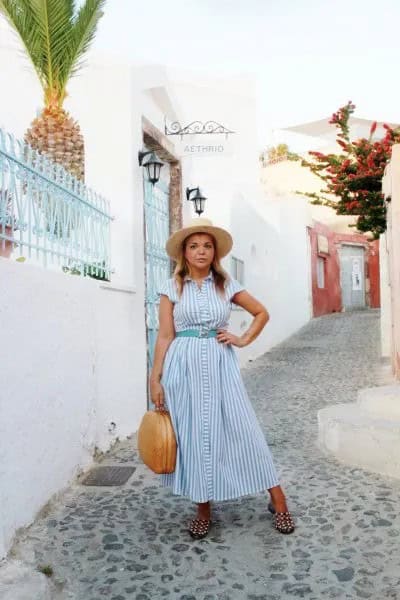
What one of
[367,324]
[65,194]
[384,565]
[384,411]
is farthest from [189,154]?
[367,324]

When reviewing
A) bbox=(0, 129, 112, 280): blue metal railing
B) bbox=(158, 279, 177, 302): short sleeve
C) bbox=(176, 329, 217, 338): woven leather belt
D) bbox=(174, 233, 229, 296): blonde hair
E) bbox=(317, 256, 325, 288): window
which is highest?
bbox=(317, 256, 325, 288): window

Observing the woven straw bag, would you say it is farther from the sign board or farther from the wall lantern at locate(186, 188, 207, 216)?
the wall lantern at locate(186, 188, 207, 216)

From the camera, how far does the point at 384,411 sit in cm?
454

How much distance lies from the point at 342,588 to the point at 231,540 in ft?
2.19

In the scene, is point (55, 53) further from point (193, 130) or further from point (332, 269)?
point (332, 269)

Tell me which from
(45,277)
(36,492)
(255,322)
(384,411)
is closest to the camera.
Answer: (255,322)

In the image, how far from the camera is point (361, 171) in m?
8.33

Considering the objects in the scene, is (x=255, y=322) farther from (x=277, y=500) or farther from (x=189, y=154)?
(x=189, y=154)

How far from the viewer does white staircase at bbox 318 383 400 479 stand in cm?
394

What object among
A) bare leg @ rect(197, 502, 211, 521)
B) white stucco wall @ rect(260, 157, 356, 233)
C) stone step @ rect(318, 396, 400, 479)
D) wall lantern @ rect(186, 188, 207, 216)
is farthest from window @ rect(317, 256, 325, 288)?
bare leg @ rect(197, 502, 211, 521)

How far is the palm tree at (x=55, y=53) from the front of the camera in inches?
265

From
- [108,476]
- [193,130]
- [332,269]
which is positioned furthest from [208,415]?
[332,269]

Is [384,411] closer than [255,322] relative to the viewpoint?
No

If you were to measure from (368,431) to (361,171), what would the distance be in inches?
205
